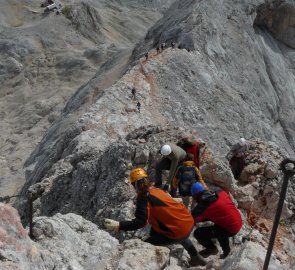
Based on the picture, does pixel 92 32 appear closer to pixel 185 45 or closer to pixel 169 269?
pixel 185 45

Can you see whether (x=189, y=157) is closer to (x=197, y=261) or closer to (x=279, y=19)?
(x=197, y=261)

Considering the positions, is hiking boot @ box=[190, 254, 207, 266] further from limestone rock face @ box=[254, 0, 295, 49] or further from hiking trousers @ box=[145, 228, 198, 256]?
limestone rock face @ box=[254, 0, 295, 49]

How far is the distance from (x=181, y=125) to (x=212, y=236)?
14414 mm

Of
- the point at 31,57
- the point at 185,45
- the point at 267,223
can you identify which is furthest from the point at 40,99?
the point at 267,223

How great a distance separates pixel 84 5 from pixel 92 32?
172 inches

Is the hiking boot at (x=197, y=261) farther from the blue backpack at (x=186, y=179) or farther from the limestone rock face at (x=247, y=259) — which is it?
the blue backpack at (x=186, y=179)

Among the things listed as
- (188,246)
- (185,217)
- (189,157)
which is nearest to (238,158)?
(189,157)

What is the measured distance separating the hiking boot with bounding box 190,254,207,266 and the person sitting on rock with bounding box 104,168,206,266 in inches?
16.1

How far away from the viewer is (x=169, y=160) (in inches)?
412

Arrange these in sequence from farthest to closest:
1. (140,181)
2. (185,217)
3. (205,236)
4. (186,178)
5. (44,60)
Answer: (44,60) → (186,178) → (205,236) → (185,217) → (140,181)

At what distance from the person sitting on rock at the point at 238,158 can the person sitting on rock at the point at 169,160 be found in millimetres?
2292

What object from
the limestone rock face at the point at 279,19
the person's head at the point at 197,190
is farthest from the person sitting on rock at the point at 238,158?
the limestone rock face at the point at 279,19

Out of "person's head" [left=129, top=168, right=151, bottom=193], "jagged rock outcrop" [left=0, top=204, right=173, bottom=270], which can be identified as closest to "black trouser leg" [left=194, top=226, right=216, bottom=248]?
"jagged rock outcrop" [left=0, top=204, right=173, bottom=270]

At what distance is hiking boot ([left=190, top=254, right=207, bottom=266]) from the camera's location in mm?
8219
